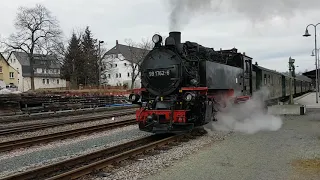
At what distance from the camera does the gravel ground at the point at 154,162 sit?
6113mm

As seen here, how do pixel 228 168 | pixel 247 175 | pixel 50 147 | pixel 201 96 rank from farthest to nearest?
pixel 201 96 → pixel 50 147 → pixel 228 168 → pixel 247 175

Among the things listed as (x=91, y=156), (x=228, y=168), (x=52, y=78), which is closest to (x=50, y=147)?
(x=91, y=156)

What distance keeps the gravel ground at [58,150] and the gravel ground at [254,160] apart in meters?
2.81

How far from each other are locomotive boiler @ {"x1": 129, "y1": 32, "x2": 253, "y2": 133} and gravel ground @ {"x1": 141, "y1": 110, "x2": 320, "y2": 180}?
1382mm

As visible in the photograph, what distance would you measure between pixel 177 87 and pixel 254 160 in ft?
12.8

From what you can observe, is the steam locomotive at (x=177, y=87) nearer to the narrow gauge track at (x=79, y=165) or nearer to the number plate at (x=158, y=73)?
the number plate at (x=158, y=73)

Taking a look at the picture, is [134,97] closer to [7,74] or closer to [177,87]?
[177,87]

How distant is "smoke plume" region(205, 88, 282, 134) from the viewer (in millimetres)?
12062

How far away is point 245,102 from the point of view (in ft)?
45.2

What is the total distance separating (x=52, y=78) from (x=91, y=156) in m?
79.6

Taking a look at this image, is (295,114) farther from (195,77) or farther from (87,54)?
(87,54)

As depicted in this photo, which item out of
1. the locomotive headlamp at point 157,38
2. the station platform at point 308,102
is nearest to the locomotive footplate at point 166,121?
the locomotive headlamp at point 157,38

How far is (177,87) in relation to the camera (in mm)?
10266

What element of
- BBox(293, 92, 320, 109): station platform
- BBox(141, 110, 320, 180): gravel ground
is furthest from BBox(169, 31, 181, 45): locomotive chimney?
BBox(293, 92, 320, 109): station platform
